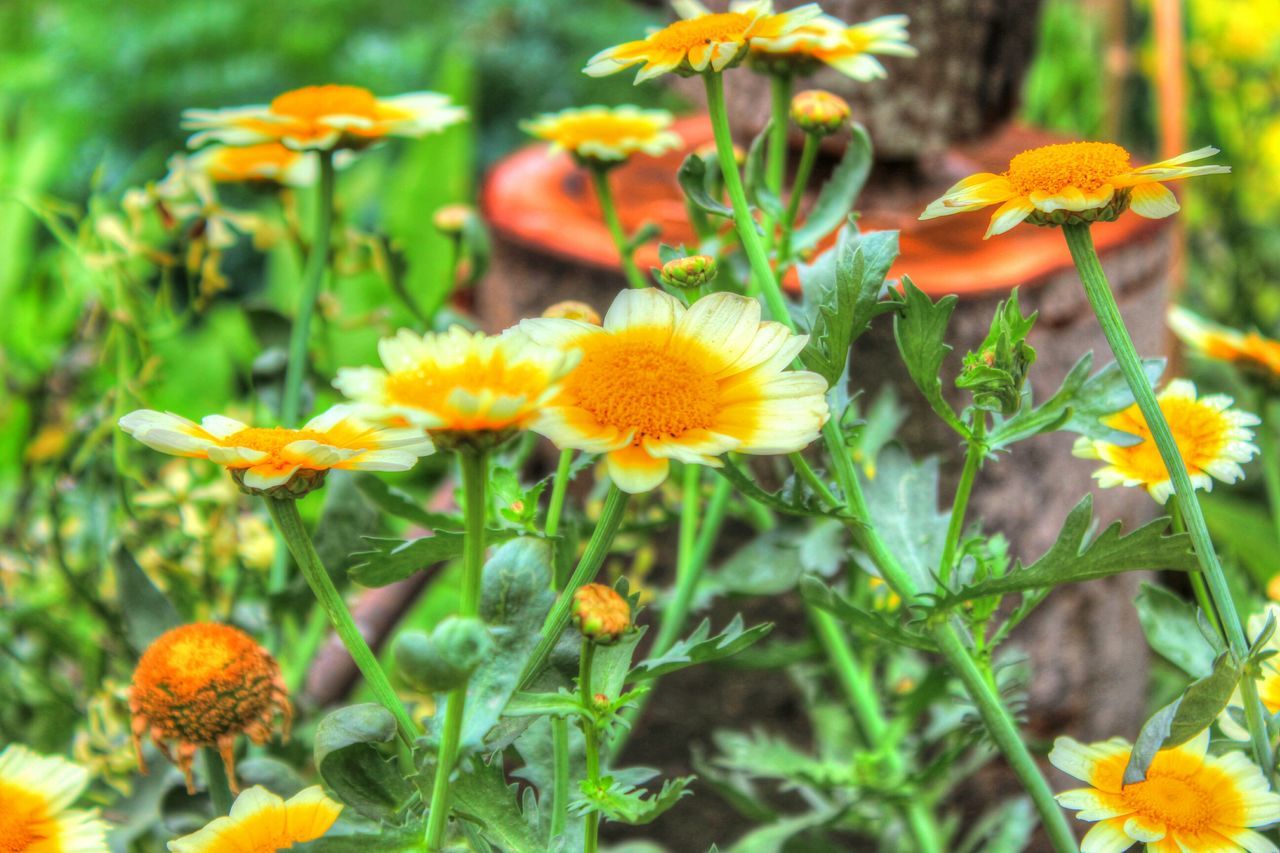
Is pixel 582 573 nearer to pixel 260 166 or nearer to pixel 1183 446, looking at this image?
pixel 1183 446

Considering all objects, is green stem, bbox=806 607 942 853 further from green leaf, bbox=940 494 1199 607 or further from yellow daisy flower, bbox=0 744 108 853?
yellow daisy flower, bbox=0 744 108 853


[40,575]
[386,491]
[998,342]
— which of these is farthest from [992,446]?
[40,575]

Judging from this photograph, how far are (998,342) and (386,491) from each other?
0.22 m

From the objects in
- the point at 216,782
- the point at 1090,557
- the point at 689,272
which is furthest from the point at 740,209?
the point at 216,782

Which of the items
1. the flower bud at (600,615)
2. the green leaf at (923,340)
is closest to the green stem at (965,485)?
the green leaf at (923,340)

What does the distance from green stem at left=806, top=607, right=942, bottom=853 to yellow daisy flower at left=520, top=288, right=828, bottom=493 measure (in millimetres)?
200

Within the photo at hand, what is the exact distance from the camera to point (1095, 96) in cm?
138

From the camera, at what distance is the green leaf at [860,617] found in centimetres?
36

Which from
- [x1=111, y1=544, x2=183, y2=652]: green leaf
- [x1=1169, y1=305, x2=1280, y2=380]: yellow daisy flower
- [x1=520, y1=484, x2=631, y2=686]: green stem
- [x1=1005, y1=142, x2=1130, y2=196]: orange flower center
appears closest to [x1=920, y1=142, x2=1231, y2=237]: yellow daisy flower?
[x1=1005, y1=142, x2=1130, y2=196]: orange flower center

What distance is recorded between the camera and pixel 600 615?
29 cm

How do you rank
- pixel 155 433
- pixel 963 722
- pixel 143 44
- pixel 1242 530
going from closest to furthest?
pixel 155 433, pixel 963 722, pixel 1242 530, pixel 143 44

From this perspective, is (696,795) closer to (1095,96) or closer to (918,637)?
(918,637)

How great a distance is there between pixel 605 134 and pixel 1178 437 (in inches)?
9.8

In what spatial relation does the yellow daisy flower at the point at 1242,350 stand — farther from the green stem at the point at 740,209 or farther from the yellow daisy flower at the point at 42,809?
the yellow daisy flower at the point at 42,809
